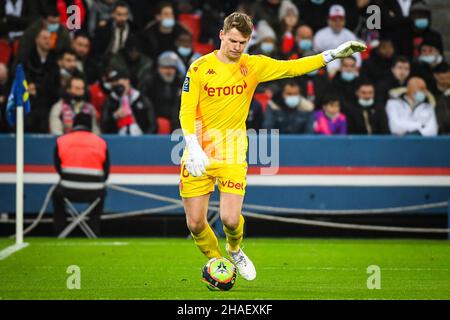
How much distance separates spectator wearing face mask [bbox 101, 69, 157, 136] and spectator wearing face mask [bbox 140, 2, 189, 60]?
123 cm

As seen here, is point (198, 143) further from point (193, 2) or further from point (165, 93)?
point (193, 2)

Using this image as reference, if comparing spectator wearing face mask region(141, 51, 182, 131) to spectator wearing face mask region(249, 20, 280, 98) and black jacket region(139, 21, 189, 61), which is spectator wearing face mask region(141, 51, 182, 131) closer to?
black jacket region(139, 21, 189, 61)

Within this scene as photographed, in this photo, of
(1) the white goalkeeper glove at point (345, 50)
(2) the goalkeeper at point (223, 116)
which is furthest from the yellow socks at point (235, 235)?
(1) the white goalkeeper glove at point (345, 50)

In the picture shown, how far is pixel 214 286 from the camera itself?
10195 mm

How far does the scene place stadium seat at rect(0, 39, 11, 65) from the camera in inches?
737

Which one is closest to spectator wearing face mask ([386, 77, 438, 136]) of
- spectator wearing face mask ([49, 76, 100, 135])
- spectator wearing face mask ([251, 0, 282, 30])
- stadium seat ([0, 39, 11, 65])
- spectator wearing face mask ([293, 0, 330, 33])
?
spectator wearing face mask ([293, 0, 330, 33])

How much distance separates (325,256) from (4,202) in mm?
5394

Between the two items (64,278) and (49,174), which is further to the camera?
(49,174)

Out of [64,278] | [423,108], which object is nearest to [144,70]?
[423,108]

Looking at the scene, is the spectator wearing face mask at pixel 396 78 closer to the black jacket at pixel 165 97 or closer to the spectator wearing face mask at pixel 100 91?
the black jacket at pixel 165 97

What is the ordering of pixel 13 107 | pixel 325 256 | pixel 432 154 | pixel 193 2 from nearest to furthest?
pixel 325 256
pixel 13 107
pixel 432 154
pixel 193 2

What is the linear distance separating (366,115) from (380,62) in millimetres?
1367

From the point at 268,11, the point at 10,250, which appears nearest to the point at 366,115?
the point at 268,11

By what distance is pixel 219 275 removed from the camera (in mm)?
10188
